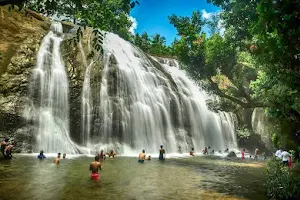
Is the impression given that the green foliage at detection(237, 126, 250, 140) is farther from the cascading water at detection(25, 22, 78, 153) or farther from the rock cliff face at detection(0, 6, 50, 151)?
the rock cliff face at detection(0, 6, 50, 151)

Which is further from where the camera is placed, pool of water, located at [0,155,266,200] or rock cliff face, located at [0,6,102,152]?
rock cliff face, located at [0,6,102,152]

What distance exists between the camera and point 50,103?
26.7 metres

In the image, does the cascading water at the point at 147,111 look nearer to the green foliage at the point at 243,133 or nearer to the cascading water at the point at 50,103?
the green foliage at the point at 243,133

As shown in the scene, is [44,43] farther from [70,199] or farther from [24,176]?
[70,199]

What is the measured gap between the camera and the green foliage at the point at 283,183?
9.30 metres

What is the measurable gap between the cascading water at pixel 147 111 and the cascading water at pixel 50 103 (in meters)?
3.09

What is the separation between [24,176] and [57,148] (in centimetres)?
1212

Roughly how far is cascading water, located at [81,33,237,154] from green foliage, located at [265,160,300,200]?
18.7m

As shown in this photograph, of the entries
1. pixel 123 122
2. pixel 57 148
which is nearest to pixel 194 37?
pixel 123 122

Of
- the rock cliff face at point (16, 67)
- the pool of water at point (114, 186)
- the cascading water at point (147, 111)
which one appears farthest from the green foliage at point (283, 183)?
the rock cliff face at point (16, 67)

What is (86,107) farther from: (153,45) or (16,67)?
(153,45)

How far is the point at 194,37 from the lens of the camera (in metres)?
36.7

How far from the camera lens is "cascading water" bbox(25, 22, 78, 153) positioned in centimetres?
2450

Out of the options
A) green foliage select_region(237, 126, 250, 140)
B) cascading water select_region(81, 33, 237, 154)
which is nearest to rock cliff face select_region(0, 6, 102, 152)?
cascading water select_region(81, 33, 237, 154)
